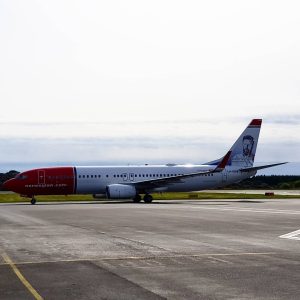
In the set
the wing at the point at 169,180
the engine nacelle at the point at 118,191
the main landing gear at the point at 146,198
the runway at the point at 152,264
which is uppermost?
the wing at the point at 169,180

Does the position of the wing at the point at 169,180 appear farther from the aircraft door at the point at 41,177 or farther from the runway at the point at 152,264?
the runway at the point at 152,264

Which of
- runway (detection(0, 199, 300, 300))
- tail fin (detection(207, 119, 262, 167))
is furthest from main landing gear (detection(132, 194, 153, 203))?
runway (detection(0, 199, 300, 300))

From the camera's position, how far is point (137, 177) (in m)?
58.7

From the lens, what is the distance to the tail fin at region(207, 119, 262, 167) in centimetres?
6089

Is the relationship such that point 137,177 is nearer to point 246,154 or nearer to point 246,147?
point 246,154

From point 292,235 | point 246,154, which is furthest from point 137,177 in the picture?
point 292,235

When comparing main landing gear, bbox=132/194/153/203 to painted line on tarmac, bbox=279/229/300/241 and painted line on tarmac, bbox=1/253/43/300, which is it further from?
painted line on tarmac, bbox=1/253/43/300

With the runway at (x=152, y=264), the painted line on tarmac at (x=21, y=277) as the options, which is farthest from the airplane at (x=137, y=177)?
the painted line on tarmac at (x=21, y=277)

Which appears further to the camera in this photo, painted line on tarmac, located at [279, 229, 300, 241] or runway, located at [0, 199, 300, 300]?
painted line on tarmac, located at [279, 229, 300, 241]

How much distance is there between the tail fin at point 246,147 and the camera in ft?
200

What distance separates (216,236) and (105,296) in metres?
10.7

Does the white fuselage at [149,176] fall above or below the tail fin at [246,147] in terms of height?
below

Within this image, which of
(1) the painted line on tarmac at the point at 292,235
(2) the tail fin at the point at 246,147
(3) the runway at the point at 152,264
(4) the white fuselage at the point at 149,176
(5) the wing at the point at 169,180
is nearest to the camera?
(3) the runway at the point at 152,264

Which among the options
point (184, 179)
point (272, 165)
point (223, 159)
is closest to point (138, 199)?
point (184, 179)
